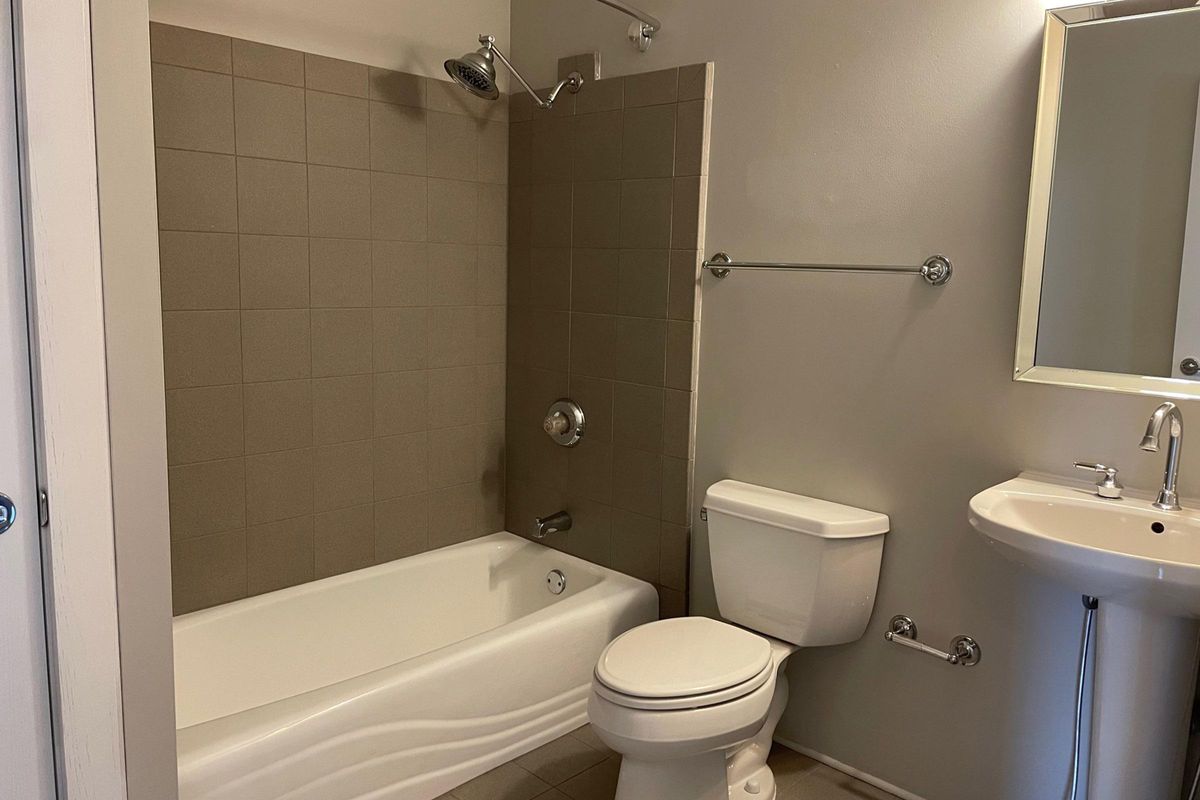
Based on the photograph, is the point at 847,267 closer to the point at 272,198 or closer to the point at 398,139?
the point at 398,139

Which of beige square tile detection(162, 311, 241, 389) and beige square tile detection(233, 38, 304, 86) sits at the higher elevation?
beige square tile detection(233, 38, 304, 86)

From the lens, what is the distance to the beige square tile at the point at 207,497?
2350 mm

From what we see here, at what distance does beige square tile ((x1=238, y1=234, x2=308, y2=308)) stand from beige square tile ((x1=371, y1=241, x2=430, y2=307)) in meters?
0.22

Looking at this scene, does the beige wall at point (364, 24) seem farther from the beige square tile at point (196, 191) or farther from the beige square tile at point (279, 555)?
the beige square tile at point (279, 555)

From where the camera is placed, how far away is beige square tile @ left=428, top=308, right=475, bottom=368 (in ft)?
9.30

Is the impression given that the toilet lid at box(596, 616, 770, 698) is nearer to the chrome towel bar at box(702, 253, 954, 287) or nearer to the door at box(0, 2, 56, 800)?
the chrome towel bar at box(702, 253, 954, 287)

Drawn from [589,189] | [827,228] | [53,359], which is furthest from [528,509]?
[53,359]

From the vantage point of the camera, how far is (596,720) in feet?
6.44

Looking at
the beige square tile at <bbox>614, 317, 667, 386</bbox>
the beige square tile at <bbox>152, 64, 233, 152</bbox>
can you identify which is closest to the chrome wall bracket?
the beige square tile at <bbox>614, 317, 667, 386</bbox>

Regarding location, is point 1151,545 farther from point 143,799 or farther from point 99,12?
point 99,12

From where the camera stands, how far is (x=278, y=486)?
254 cm

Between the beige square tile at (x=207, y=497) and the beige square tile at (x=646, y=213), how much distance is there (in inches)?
48.4

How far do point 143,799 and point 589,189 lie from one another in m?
1.91

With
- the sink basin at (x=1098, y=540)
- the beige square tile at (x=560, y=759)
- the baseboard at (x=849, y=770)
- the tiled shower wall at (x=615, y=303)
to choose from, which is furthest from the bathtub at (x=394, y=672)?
Answer: the sink basin at (x=1098, y=540)
